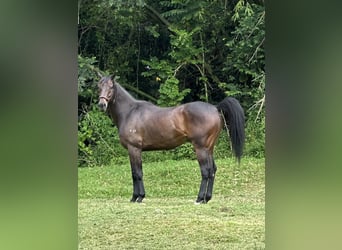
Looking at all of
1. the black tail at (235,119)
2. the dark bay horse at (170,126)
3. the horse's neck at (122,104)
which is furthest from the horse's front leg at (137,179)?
the black tail at (235,119)

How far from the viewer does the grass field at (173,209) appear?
2.42 m

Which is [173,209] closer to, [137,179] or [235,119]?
[137,179]

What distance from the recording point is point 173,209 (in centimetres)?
273

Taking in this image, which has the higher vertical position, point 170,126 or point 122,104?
point 122,104

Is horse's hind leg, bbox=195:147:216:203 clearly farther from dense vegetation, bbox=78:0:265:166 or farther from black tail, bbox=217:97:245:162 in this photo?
black tail, bbox=217:97:245:162

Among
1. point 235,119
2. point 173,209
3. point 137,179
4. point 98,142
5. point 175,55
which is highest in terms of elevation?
point 175,55

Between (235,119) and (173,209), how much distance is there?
0.62 m

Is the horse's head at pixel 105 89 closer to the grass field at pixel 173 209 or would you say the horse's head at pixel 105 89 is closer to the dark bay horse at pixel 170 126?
the dark bay horse at pixel 170 126

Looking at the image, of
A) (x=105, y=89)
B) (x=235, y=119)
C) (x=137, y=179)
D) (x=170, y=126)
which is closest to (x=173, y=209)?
(x=137, y=179)

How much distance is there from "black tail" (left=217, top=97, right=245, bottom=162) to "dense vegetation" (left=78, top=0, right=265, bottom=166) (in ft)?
0.12

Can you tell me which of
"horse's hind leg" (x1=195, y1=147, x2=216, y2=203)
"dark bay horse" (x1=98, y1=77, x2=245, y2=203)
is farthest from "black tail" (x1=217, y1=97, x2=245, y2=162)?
"horse's hind leg" (x1=195, y1=147, x2=216, y2=203)

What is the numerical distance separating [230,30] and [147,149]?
85 cm
